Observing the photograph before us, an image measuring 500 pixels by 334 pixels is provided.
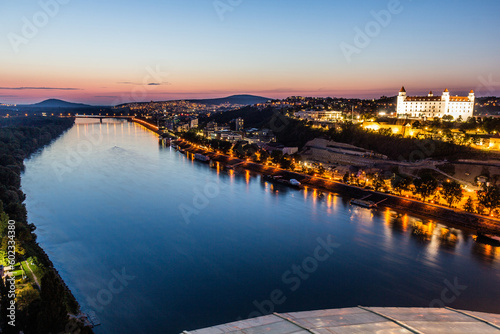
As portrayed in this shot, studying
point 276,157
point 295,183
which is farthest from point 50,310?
point 276,157

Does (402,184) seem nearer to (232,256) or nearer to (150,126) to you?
(232,256)

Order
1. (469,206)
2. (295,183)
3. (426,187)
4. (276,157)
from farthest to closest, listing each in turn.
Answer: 1. (276,157)
2. (295,183)
3. (426,187)
4. (469,206)

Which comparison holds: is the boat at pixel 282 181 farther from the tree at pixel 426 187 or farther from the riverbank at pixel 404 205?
the tree at pixel 426 187

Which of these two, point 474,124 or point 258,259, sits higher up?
point 474,124

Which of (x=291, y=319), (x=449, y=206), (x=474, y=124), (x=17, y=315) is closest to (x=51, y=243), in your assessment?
(x=17, y=315)

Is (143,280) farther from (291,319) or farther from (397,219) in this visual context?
(397,219)
